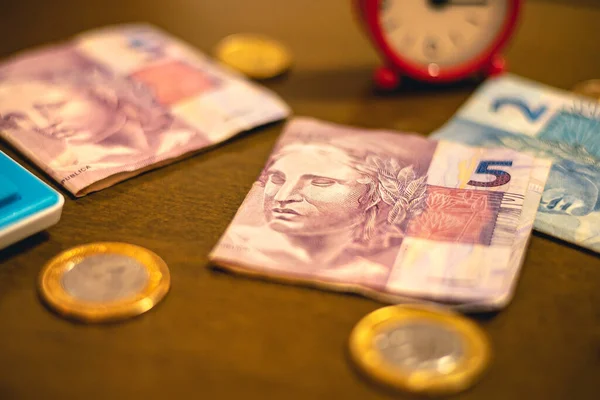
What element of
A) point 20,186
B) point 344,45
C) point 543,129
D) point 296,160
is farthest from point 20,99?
point 543,129

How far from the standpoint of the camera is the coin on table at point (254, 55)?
874 mm

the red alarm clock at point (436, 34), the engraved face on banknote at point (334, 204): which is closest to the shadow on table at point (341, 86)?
the red alarm clock at point (436, 34)

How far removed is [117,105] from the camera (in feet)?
2.49

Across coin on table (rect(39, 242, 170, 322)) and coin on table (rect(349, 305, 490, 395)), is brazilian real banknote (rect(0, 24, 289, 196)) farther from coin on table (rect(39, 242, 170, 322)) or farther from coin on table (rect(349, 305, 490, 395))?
coin on table (rect(349, 305, 490, 395))

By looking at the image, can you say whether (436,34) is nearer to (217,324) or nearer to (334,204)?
(334,204)

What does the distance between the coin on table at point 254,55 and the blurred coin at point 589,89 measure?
369 millimetres

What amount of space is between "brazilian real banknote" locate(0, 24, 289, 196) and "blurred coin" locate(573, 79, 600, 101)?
1.24 ft

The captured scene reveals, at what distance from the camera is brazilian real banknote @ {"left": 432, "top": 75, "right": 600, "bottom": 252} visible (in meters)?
0.62

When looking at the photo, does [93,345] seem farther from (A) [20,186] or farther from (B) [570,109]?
(B) [570,109]

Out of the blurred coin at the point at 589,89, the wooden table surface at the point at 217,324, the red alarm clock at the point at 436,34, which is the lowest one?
the wooden table surface at the point at 217,324

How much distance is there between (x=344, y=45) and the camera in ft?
3.13

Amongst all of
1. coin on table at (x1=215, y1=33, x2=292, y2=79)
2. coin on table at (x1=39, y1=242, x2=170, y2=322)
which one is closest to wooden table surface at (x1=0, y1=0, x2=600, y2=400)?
coin on table at (x1=39, y1=242, x2=170, y2=322)

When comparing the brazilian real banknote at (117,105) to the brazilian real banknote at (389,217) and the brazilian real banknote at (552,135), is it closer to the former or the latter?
the brazilian real banknote at (389,217)

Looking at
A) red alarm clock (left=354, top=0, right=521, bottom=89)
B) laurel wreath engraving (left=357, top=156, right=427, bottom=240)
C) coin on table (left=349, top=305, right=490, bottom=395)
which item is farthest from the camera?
red alarm clock (left=354, top=0, right=521, bottom=89)
